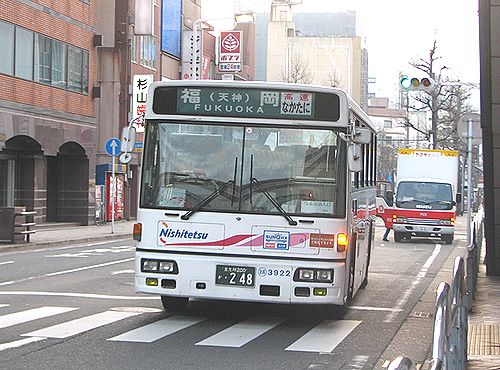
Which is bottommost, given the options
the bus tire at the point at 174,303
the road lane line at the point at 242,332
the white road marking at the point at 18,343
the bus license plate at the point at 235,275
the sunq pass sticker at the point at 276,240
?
the road lane line at the point at 242,332

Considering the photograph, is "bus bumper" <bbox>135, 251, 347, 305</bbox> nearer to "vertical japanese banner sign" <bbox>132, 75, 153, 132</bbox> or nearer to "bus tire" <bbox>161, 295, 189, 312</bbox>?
"bus tire" <bbox>161, 295, 189, 312</bbox>

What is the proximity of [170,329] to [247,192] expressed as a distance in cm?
194

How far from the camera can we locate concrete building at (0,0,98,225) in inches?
1398

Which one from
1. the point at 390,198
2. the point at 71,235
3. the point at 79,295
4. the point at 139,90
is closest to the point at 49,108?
the point at 71,235

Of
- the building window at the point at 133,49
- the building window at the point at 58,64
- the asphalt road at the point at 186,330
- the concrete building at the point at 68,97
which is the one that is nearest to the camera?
the asphalt road at the point at 186,330

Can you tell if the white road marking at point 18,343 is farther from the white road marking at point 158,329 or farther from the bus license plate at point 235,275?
the bus license plate at point 235,275

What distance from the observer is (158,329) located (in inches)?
460

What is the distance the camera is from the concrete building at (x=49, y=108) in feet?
116

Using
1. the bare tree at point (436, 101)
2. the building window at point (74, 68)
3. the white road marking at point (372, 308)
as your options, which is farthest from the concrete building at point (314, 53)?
the white road marking at point (372, 308)

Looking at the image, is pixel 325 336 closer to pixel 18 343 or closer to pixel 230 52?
pixel 18 343

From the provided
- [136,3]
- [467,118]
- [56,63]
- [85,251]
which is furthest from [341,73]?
[467,118]

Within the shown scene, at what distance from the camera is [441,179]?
37.2 m

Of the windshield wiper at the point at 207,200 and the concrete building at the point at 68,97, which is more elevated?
the concrete building at the point at 68,97

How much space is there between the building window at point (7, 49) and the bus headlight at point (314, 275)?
25.3 m
